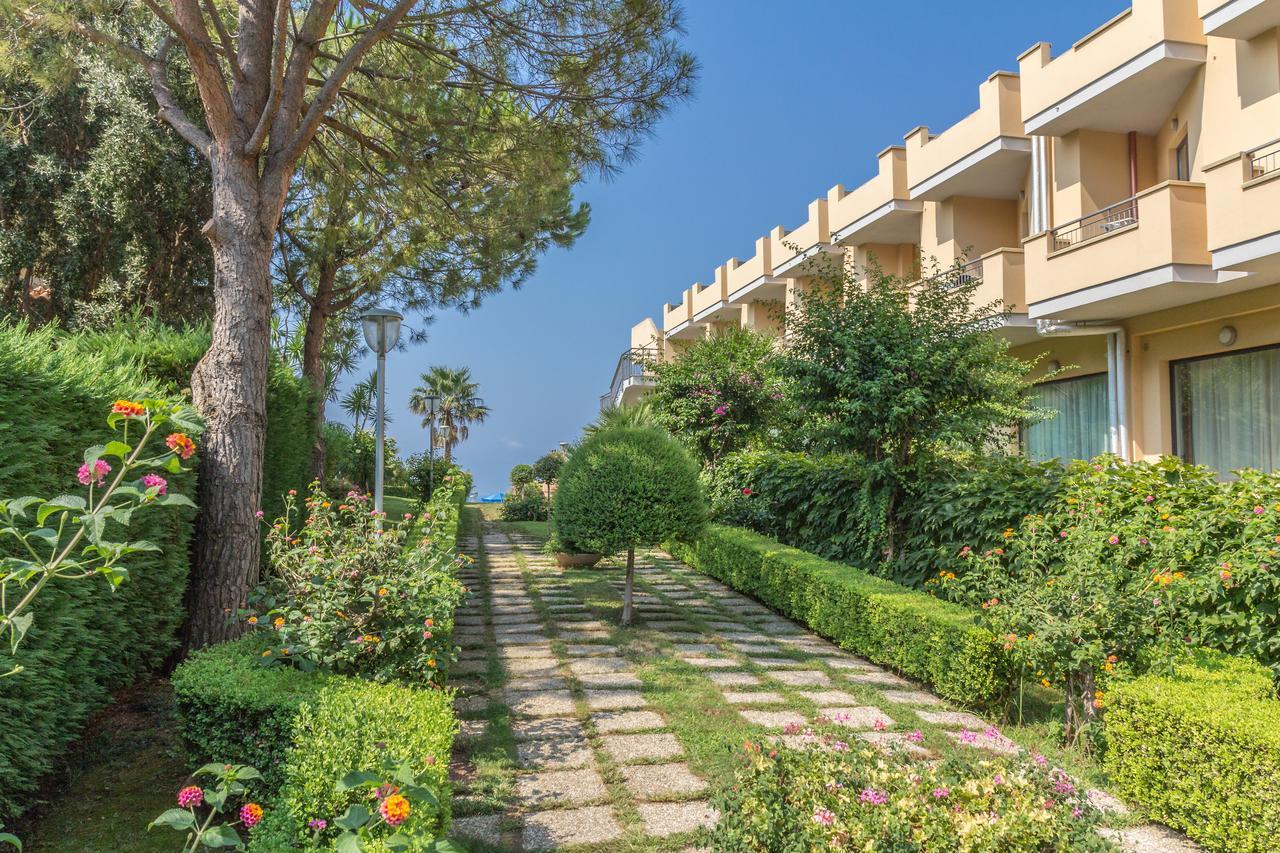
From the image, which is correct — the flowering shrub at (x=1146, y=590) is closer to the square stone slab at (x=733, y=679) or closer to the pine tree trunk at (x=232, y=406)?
the square stone slab at (x=733, y=679)

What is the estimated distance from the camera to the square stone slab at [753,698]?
5.21 meters

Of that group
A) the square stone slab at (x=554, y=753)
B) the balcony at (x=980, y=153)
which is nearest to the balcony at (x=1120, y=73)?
the balcony at (x=980, y=153)

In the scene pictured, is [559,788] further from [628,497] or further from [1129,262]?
[1129,262]

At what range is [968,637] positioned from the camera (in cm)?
507

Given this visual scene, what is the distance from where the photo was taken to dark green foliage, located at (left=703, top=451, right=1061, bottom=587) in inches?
263

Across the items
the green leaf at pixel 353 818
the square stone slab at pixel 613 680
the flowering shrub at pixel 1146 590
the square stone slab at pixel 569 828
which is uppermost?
the flowering shrub at pixel 1146 590

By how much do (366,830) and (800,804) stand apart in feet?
4.51

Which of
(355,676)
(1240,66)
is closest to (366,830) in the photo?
(355,676)

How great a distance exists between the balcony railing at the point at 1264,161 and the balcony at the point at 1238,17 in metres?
1.34

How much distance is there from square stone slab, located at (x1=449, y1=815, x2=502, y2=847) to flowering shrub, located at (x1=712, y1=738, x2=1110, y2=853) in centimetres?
112

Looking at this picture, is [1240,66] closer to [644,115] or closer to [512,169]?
[644,115]

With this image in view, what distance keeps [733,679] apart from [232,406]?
431 cm

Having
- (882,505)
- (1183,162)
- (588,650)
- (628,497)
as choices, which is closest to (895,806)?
(588,650)

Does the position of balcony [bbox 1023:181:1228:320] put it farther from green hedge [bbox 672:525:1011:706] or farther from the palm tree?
the palm tree
